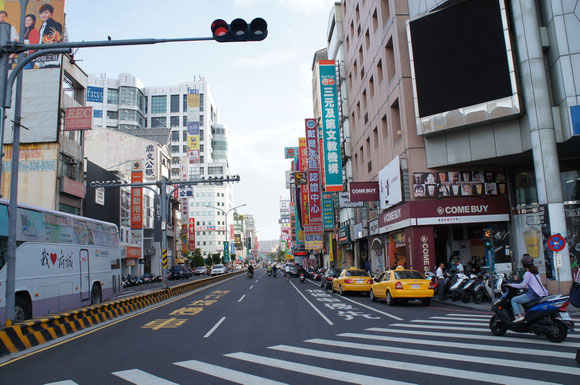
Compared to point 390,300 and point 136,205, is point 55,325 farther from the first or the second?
point 136,205

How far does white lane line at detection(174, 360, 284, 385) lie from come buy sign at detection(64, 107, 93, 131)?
31.4m

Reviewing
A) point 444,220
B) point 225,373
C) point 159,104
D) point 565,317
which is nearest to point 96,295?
point 225,373

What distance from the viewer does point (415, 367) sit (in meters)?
6.75

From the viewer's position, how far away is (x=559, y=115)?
17.8 m

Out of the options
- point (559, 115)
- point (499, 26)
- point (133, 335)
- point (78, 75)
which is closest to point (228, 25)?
point (133, 335)

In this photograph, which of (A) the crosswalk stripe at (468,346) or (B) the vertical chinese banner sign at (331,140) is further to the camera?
(B) the vertical chinese banner sign at (331,140)

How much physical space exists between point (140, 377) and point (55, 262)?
9.08 m

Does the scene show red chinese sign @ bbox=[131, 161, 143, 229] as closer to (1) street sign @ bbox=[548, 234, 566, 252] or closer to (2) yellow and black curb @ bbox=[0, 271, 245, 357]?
(2) yellow and black curb @ bbox=[0, 271, 245, 357]

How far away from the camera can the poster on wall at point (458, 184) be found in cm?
2286

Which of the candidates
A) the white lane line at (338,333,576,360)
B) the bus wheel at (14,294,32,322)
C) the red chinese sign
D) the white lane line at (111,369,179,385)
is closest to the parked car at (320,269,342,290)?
the white lane line at (338,333,576,360)

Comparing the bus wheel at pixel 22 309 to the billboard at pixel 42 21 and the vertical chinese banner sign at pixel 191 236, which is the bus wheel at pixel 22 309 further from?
the vertical chinese banner sign at pixel 191 236

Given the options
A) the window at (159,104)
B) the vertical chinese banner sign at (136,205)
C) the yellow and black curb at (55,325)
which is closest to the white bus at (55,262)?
the yellow and black curb at (55,325)

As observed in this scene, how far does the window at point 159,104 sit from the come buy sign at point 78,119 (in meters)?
81.6

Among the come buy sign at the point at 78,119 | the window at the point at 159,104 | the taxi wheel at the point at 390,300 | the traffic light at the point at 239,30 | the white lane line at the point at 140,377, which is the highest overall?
the window at the point at 159,104
